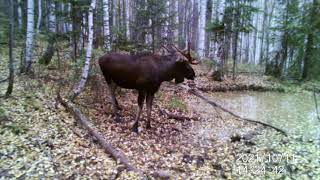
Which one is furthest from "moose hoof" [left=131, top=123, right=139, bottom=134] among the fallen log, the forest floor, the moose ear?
the moose ear

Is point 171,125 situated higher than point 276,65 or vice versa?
point 276,65

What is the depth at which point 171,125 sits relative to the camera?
9.45m

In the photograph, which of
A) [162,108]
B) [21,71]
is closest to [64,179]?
[162,108]

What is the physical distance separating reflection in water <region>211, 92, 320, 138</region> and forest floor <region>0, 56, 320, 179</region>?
3.66ft

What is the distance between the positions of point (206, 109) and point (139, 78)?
163 inches

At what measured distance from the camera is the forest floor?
635cm

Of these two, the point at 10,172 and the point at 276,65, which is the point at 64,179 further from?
the point at 276,65

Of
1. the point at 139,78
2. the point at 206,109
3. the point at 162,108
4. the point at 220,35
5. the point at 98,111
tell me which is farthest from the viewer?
the point at 220,35

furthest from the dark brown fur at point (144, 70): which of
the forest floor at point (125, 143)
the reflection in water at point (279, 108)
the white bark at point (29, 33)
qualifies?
the reflection in water at point (279, 108)

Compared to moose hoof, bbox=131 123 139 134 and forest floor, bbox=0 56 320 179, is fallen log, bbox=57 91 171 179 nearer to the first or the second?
forest floor, bbox=0 56 320 179

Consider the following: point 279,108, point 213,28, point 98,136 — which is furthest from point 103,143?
point 213,28

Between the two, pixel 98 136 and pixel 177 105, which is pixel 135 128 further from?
pixel 177 105
